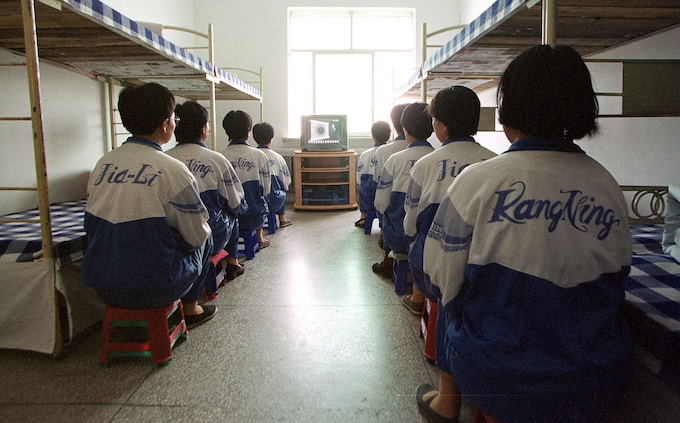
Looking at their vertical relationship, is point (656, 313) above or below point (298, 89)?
below

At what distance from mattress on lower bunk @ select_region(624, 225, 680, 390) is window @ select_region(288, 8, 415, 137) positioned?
6327 mm

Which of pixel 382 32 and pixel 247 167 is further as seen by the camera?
pixel 382 32

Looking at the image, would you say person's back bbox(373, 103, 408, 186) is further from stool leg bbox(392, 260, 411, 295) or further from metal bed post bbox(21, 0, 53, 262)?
metal bed post bbox(21, 0, 53, 262)

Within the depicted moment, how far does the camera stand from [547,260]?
102cm

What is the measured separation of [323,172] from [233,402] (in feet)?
17.4

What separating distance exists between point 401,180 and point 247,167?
5.48ft

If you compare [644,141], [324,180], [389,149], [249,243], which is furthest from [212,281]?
[324,180]

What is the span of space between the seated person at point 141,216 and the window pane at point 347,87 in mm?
5895

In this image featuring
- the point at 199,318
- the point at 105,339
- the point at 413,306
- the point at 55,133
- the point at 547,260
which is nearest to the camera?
the point at 547,260

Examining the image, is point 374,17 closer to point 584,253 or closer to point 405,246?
point 405,246

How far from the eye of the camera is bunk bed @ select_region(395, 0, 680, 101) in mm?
1996

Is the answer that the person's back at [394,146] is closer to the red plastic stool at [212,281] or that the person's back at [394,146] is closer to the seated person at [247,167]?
the seated person at [247,167]

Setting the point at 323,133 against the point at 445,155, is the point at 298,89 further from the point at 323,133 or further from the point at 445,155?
the point at 445,155

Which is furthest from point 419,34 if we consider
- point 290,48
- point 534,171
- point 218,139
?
point 534,171
